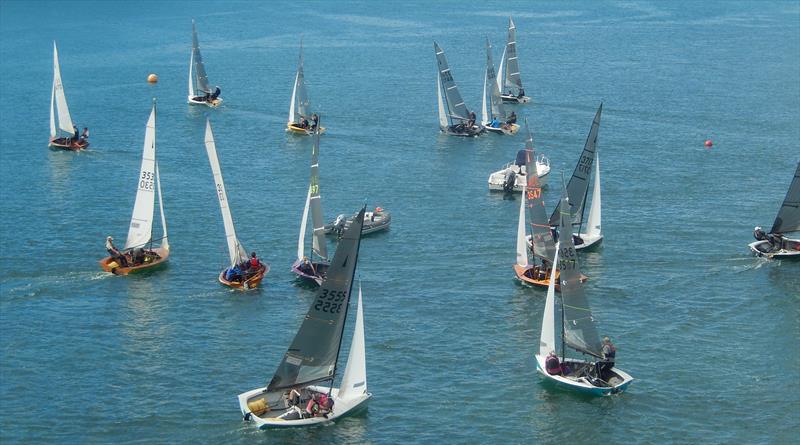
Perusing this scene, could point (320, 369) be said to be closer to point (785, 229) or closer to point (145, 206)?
point (145, 206)

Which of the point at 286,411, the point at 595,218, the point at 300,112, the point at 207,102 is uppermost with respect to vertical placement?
the point at 300,112

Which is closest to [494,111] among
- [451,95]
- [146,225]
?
[451,95]

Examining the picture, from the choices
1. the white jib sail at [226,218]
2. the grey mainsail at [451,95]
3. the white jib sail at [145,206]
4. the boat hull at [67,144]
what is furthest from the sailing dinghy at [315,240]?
the grey mainsail at [451,95]

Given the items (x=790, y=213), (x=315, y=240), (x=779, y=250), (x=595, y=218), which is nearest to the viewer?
(x=315, y=240)

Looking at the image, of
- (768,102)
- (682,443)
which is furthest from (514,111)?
(682,443)

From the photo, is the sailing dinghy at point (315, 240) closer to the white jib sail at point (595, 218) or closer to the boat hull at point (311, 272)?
the boat hull at point (311, 272)

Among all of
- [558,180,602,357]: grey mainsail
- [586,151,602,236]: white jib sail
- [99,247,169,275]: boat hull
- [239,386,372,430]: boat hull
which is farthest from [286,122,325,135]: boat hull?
[239,386,372,430]: boat hull
